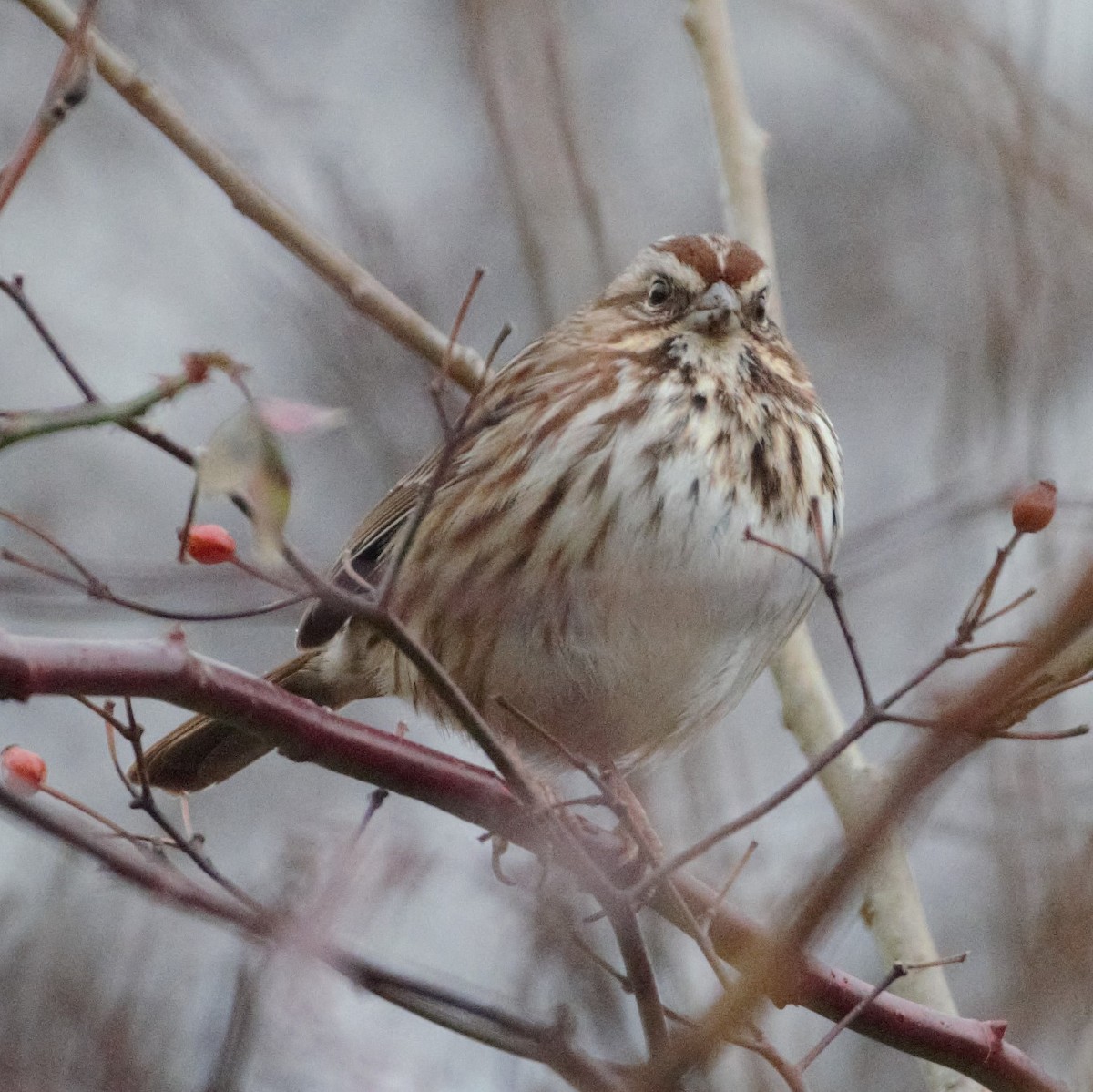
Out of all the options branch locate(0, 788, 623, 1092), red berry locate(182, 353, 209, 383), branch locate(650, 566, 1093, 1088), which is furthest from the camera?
branch locate(0, 788, 623, 1092)

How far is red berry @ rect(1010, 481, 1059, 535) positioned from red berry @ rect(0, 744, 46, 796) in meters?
1.73

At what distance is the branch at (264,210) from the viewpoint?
4586 millimetres

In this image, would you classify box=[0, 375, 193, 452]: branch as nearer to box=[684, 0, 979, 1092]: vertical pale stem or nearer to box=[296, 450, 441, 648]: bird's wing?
box=[684, 0, 979, 1092]: vertical pale stem

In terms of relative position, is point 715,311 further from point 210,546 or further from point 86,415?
point 86,415

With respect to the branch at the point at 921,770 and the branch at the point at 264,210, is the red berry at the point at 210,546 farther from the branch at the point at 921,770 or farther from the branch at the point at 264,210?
the branch at the point at 264,210

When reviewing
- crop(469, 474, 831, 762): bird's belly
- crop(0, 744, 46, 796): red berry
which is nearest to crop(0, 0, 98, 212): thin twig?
crop(0, 744, 46, 796): red berry

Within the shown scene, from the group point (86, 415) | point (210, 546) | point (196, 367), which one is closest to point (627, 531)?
point (210, 546)

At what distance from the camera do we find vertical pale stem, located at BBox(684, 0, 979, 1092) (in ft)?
14.2

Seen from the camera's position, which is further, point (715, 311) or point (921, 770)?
point (715, 311)

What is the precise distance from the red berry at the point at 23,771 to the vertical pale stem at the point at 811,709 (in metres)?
1.78

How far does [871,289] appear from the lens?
34.7ft

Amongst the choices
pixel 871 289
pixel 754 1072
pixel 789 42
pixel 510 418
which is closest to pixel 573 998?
pixel 754 1072

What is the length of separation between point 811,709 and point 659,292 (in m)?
1.23

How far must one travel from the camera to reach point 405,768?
119 inches
